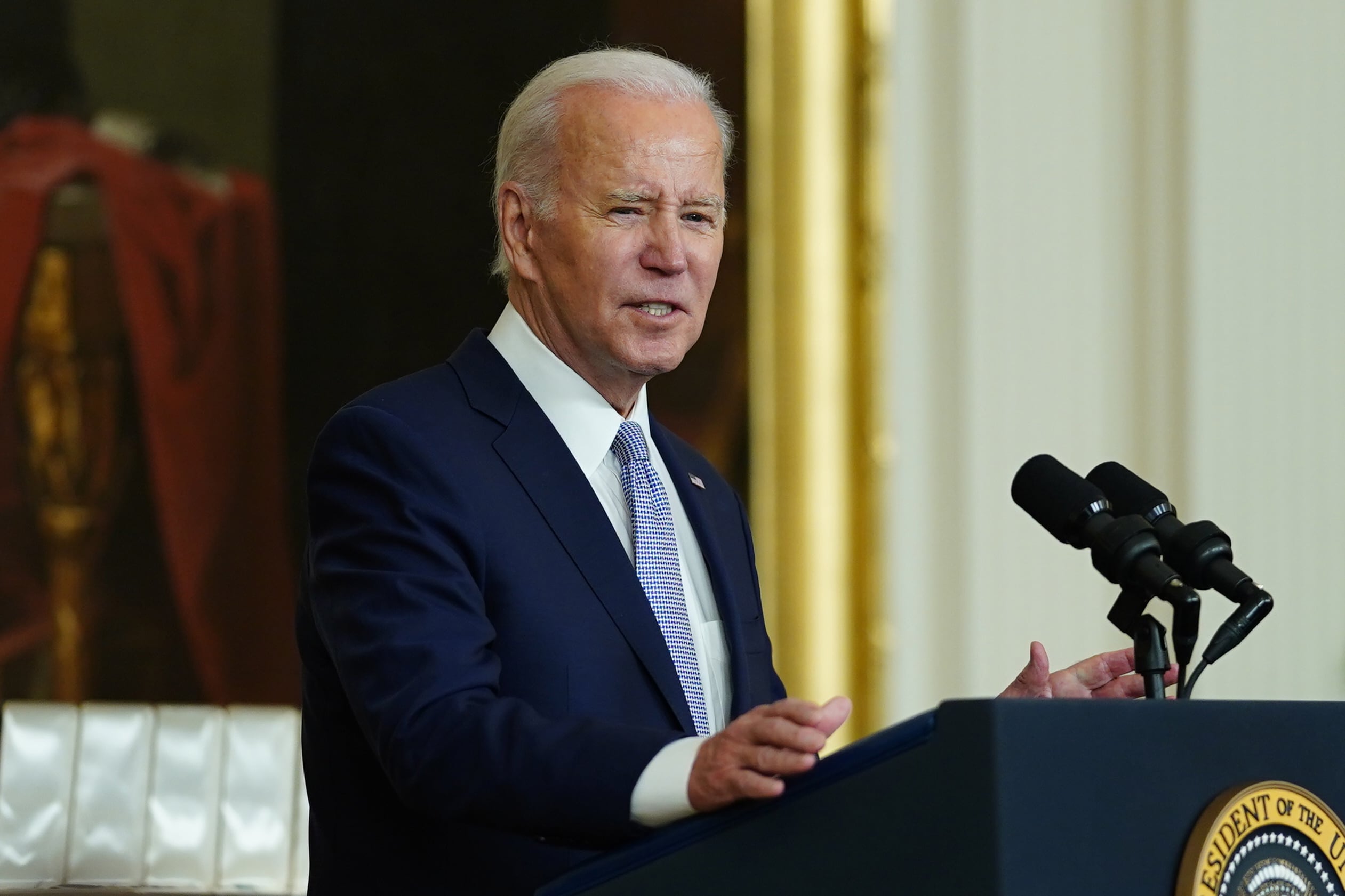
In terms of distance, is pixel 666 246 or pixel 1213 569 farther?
pixel 666 246

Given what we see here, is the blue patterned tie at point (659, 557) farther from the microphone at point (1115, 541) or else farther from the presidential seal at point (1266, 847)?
the presidential seal at point (1266, 847)

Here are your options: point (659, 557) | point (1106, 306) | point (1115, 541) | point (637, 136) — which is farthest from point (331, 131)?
point (1115, 541)

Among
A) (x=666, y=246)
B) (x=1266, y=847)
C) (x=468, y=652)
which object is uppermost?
(x=666, y=246)

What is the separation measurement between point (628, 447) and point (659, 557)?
0.19 metres

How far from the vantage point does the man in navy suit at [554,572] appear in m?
1.50

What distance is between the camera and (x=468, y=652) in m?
1.66

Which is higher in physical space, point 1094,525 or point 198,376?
point 198,376

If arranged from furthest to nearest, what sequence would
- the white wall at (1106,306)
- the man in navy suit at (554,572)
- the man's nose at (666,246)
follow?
the white wall at (1106,306) → the man's nose at (666,246) → the man in navy suit at (554,572)

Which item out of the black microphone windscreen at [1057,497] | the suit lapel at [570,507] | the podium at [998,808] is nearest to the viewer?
the podium at [998,808]

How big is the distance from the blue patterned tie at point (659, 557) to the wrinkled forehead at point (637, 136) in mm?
365

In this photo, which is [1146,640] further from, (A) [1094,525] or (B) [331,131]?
(B) [331,131]

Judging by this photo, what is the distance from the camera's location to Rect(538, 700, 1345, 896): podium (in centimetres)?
120

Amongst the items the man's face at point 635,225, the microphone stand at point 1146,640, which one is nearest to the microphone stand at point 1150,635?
the microphone stand at point 1146,640

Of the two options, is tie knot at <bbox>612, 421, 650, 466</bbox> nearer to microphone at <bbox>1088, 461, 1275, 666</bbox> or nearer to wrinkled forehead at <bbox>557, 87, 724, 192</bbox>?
wrinkled forehead at <bbox>557, 87, 724, 192</bbox>
